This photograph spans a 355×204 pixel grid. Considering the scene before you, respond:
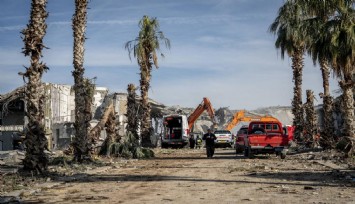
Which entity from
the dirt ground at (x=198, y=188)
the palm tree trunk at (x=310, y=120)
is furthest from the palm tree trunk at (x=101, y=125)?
the palm tree trunk at (x=310, y=120)

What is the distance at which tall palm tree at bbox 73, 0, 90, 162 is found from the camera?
19.5 meters

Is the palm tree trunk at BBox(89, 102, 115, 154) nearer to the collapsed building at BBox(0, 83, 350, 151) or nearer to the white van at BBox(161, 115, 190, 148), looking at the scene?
the collapsed building at BBox(0, 83, 350, 151)

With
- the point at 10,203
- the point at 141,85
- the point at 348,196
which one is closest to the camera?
the point at 10,203

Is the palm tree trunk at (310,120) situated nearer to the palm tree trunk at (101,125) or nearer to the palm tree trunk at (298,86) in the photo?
the palm tree trunk at (298,86)

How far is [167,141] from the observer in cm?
4247

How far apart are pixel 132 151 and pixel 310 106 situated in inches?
528

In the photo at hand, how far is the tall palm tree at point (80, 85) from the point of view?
19.5 m

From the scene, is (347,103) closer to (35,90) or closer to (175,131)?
(35,90)

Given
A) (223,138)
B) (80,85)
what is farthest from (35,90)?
(223,138)

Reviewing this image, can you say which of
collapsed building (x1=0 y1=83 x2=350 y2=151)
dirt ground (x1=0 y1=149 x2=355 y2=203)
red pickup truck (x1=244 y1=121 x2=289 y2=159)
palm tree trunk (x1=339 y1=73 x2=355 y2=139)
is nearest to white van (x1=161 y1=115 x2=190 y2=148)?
collapsed building (x1=0 y1=83 x2=350 y2=151)

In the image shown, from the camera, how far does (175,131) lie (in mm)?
43750

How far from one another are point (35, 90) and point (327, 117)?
1891 cm

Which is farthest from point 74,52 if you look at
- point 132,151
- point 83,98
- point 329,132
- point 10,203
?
point 329,132

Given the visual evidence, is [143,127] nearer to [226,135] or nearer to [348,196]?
[226,135]
